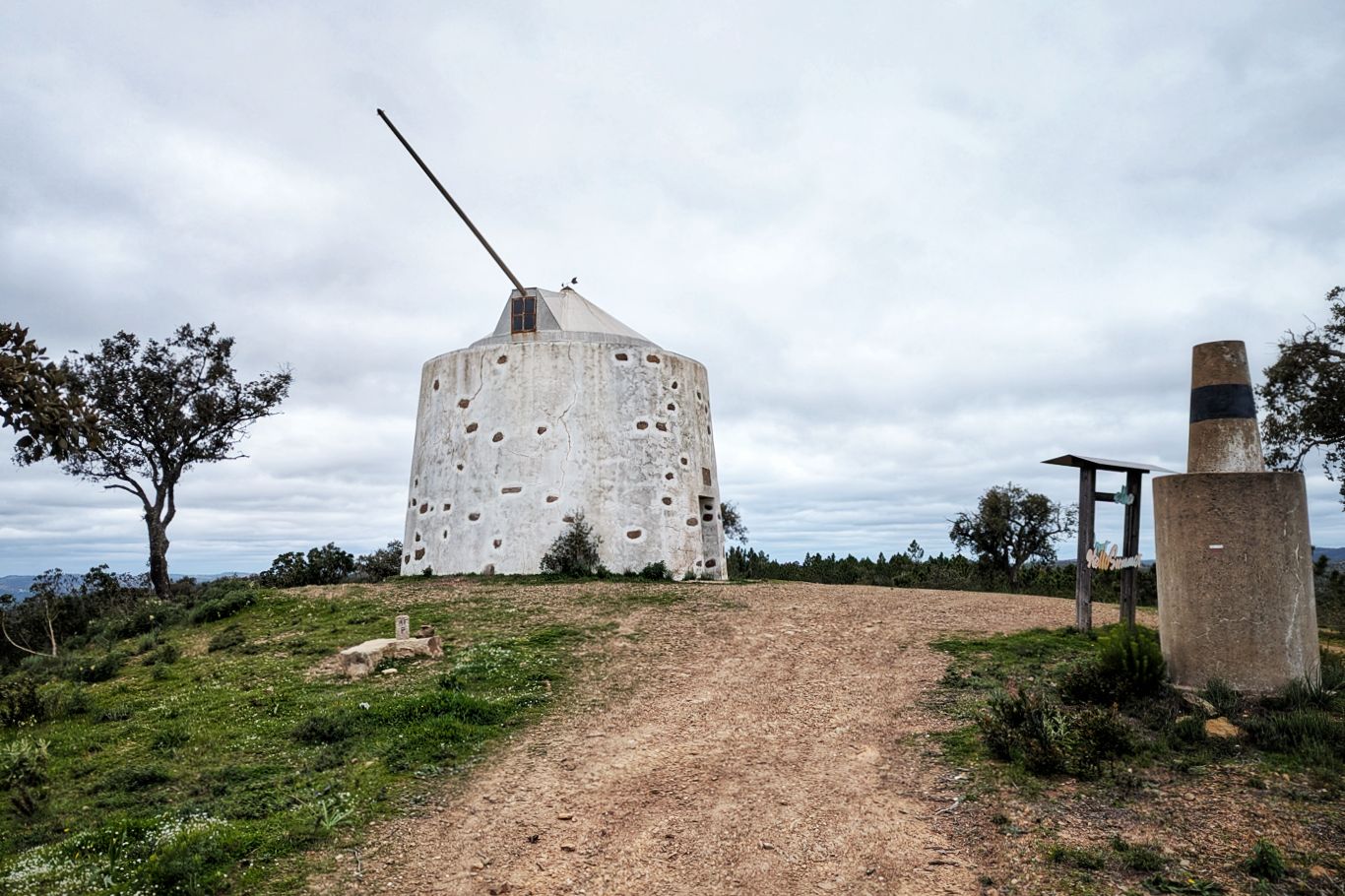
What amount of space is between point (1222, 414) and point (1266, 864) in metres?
5.14

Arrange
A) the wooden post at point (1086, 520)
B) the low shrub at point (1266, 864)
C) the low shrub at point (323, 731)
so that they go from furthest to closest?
the wooden post at point (1086, 520) → the low shrub at point (323, 731) → the low shrub at point (1266, 864)

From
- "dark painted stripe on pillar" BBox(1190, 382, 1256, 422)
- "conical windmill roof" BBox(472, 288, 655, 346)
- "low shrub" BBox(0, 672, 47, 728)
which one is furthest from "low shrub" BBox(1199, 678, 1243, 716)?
"conical windmill roof" BBox(472, 288, 655, 346)

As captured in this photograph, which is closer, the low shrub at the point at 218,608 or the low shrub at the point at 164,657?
the low shrub at the point at 164,657

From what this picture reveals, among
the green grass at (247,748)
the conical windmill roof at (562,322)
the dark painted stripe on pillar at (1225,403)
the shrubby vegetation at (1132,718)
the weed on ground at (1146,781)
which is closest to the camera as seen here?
the weed on ground at (1146,781)

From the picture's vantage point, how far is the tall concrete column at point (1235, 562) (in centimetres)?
822

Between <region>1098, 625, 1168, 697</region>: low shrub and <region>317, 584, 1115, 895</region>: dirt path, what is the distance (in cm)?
198

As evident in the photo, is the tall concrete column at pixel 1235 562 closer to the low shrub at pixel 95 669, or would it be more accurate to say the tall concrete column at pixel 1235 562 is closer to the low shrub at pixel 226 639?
the low shrub at pixel 226 639

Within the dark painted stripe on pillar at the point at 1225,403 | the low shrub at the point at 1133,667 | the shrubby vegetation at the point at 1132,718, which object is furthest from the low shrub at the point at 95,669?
the dark painted stripe on pillar at the point at 1225,403

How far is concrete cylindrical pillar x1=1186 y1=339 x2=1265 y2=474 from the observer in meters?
Result: 8.66

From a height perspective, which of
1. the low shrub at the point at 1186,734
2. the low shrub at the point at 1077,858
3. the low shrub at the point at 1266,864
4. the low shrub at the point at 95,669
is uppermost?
the low shrub at the point at 1186,734

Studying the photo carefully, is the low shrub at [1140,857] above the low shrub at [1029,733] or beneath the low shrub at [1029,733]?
beneath

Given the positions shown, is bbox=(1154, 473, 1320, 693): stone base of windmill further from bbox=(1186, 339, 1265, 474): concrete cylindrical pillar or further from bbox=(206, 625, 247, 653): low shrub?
bbox=(206, 625, 247, 653): low shrub

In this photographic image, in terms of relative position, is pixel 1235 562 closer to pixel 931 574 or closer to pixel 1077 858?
pixel 1077 858

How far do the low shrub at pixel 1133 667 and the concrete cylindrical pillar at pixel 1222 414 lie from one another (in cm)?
196
